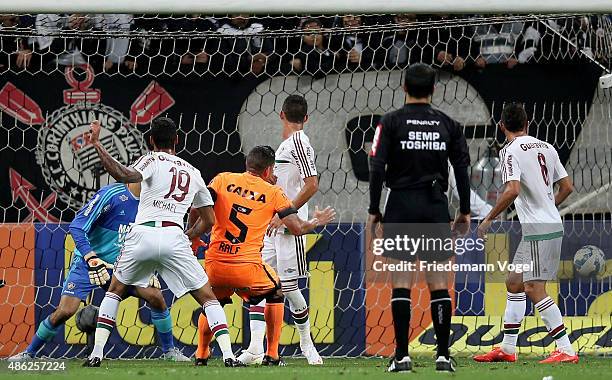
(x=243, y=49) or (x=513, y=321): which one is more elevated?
(x=243, y=49)

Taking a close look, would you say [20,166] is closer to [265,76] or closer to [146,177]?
[265,76]

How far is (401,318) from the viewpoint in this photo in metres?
7.61

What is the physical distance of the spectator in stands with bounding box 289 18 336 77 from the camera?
11.9m

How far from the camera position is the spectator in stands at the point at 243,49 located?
1159 centimetres

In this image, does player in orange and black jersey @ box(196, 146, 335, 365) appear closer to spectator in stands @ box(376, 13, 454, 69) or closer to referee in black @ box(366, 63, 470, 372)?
referee in black @ box(366, 63, 470, 372)

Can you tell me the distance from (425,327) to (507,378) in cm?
351

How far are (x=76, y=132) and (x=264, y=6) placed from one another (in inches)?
139

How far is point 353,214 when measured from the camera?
38.5ft

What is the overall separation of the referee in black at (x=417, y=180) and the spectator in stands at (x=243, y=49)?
3994 millimetres

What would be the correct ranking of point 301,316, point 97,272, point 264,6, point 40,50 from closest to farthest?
point 264,6, point 97,272, point 301,316, point 40,50

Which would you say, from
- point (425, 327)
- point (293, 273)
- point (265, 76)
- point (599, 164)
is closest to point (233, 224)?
point (293, 273)

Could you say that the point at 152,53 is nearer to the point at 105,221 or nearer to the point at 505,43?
the point at 105,221

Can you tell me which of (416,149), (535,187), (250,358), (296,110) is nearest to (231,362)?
(250,358)

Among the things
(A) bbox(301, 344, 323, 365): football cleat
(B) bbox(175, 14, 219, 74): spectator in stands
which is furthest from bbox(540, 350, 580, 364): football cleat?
(B) bbox(175, 14, 219, 74): spectator in stands
